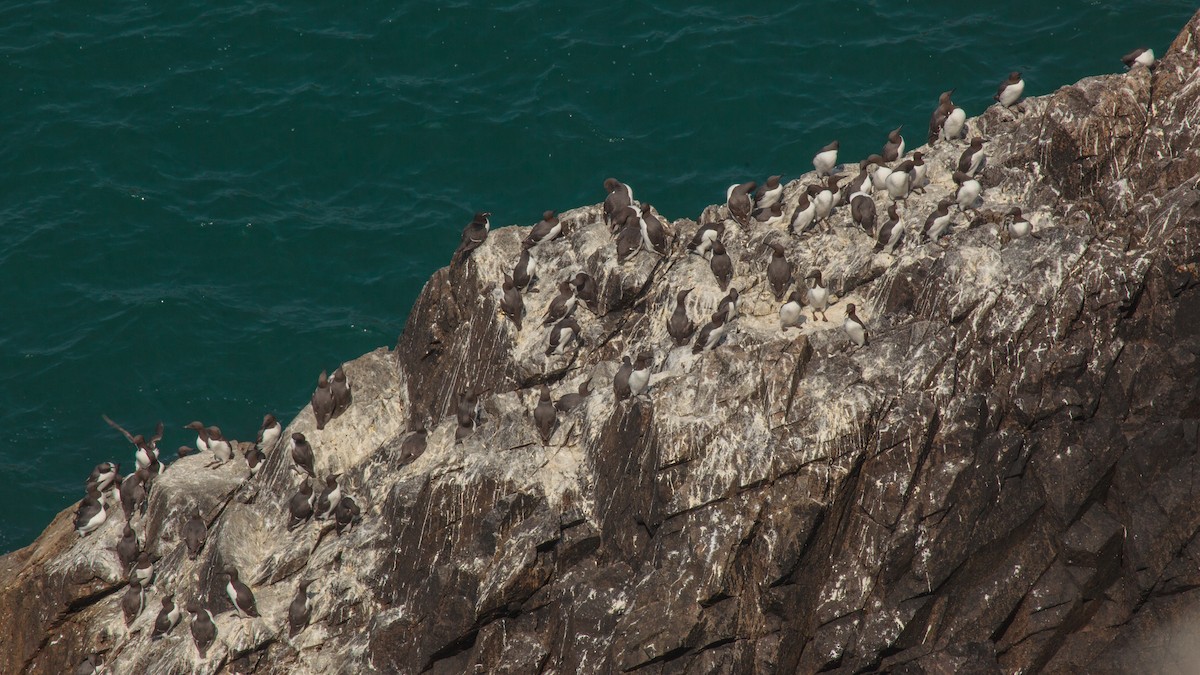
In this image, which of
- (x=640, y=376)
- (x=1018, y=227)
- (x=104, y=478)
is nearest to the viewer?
(x=640, y=376)

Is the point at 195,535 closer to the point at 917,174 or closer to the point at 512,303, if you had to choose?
the point at 512,303

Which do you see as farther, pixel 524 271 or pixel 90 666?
pixel 524 271

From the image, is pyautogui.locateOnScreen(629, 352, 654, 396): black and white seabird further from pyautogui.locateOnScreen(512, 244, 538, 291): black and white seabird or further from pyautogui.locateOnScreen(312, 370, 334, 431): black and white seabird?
pyautogui.locateOnScreen(312, 370, 334, 431): black and white seabird

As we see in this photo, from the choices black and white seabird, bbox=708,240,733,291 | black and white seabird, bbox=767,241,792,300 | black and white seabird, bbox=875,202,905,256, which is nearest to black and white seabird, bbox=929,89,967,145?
black and white seabird, bbox=875,202,905,256

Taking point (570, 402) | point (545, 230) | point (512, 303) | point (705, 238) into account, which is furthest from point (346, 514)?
point (705, 238)

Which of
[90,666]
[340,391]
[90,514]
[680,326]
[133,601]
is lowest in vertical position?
[90,666]

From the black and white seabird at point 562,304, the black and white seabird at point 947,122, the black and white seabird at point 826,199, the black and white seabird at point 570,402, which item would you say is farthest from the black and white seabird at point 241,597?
the black and white seabird at point 947,122

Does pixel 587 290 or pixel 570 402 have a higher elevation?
pixel 587 290
